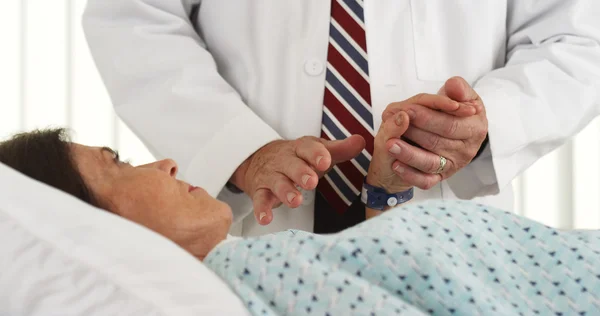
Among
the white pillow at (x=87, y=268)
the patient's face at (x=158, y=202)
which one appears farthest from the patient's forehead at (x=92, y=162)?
the white pillow at (x=87, y=268)

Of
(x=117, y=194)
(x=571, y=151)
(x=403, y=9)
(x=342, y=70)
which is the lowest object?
(x=571, y=151)

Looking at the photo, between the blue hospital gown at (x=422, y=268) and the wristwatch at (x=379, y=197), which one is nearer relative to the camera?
the blue hospital gown at (x=422, y=268)

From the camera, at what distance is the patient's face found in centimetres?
80

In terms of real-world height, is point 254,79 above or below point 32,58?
above

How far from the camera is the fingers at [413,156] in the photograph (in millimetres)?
971

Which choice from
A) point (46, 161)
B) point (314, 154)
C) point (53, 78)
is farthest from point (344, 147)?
point (53, 78)

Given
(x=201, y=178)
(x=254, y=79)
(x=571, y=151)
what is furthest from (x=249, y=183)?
(x=571, y=151)

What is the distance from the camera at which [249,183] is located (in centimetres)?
109

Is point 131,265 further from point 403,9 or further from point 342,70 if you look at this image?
point 403,9

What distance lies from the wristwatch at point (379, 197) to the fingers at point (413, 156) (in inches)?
3.3

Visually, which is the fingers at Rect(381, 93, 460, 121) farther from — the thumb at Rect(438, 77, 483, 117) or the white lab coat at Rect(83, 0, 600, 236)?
the white lab coat at Rect(83, 0, 600, 236)

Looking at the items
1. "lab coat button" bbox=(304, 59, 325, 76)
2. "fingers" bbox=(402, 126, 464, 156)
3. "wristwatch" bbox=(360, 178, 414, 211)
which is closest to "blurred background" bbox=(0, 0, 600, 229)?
"lab coat button" bbox=(304, 59, 325, 76)

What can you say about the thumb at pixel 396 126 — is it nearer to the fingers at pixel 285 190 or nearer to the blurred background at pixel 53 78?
the fingers at pixel 285 190

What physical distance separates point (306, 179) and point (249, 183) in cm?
19
